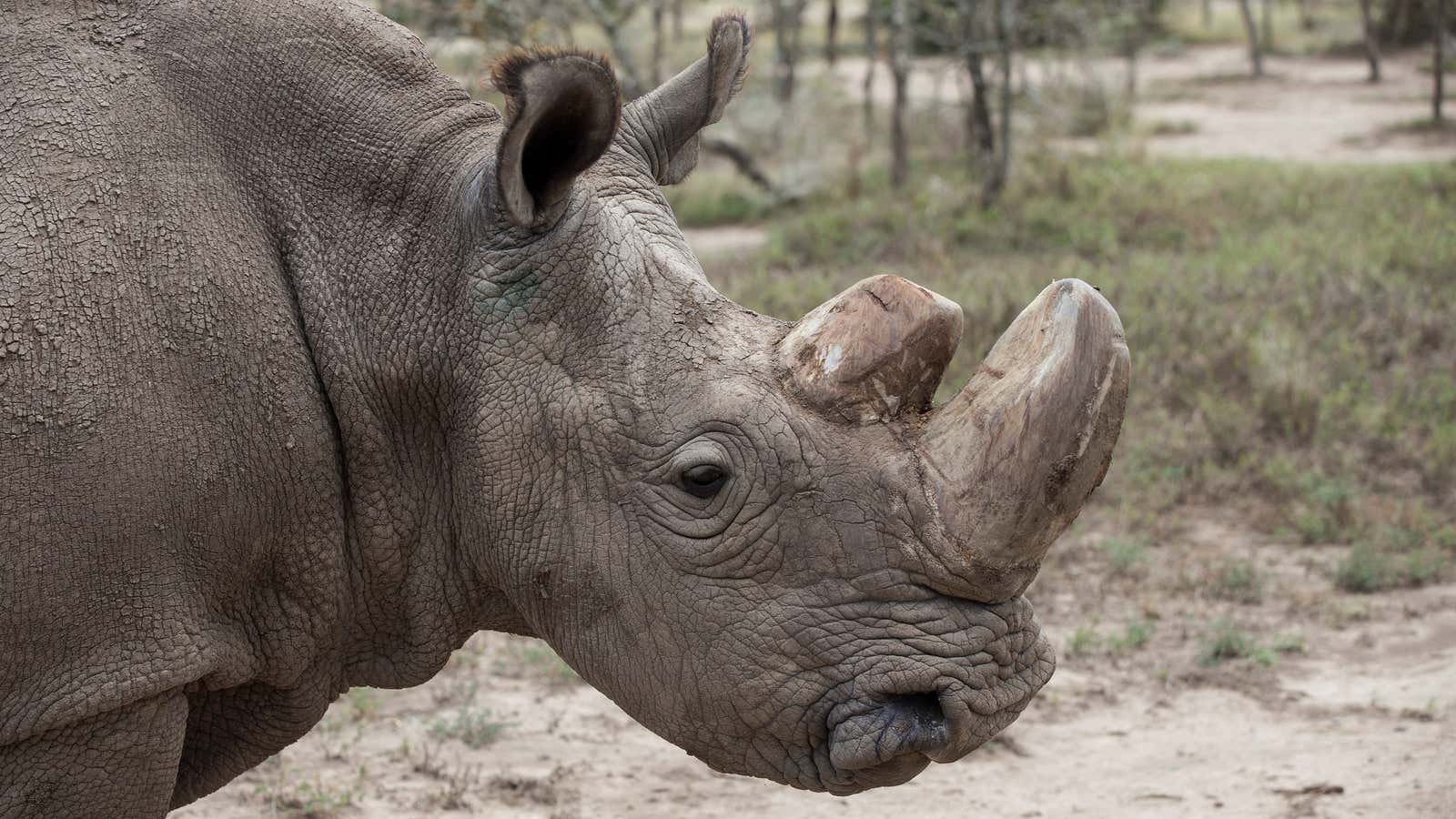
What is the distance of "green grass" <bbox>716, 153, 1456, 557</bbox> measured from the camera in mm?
7938

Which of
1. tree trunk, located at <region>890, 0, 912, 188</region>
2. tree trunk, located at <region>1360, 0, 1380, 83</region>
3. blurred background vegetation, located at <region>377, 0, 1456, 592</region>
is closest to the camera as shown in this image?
blurred background vegetation, located at <region>377, 0, 1456, 592</region>

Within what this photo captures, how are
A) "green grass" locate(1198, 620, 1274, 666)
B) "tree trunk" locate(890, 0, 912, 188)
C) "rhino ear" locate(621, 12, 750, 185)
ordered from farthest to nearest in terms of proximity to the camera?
"tree trunk" locate(890, 0, 912, 188)
"green grass" locate(1198, 620, 1274, 666)
"rhino ear" locate(621, 12, 750, 185)

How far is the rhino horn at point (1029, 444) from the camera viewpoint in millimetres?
2992

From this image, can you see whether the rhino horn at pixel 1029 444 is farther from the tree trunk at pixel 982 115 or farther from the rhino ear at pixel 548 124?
the tree trunk at pixel 982 115

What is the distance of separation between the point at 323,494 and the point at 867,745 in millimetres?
1197

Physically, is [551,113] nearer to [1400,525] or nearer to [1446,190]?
[1400,525]

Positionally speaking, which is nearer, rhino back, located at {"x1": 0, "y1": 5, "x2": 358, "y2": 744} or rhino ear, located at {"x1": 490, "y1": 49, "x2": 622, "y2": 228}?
rhino back, located at {"x1": 0, "y1": 5, "x2": 358, "y2": 744}

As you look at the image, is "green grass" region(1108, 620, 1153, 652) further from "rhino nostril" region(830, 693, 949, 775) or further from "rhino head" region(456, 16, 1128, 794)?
"rhino nostril" region(830, 693, 949, 775)

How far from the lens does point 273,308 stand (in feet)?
10.8

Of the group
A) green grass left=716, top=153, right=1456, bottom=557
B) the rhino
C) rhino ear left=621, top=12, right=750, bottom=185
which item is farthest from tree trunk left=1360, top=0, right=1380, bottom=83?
the rhino

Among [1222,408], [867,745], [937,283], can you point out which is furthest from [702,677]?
[937,283]

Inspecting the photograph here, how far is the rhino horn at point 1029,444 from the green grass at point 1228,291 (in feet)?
15.4

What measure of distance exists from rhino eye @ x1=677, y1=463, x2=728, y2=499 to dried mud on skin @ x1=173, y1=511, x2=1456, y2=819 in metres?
2.16

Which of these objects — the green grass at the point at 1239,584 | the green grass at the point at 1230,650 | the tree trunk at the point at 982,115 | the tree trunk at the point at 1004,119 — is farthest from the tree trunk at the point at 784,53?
the green grass at the point at 1230,650
